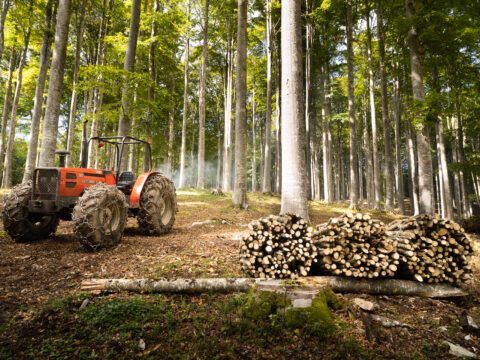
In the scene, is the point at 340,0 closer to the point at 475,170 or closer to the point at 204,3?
the point at 204,3

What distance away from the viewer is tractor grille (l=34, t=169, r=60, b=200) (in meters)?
4.67

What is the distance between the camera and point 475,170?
10438 mm

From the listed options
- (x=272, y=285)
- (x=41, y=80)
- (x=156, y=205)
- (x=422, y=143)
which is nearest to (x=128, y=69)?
(x=41, y=80)

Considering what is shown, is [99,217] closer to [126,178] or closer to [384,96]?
[126,178]

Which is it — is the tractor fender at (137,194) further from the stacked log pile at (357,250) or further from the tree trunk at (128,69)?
the tree trunk at (128,69)

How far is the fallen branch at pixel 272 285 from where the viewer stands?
9.46 ft

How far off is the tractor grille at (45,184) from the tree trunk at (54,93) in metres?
4.13

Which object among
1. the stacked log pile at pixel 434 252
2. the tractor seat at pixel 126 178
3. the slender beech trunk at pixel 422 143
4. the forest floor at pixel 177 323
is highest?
the slender beech trunk at pixel 422 143

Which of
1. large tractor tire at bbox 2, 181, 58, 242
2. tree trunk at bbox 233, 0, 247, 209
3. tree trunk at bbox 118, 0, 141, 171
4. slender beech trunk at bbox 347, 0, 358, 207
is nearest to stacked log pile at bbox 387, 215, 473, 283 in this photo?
large tractor tire at bbox 2, 181, 58, 242

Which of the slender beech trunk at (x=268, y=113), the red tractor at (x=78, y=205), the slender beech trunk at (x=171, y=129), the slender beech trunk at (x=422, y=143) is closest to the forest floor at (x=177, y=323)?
the red tractor at (x=78, y=205)

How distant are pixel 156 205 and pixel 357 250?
4.36 m

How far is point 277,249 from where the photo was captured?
3475 millimetres

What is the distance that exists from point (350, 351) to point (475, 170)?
12.6 m

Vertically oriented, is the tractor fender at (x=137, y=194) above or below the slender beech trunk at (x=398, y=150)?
below
